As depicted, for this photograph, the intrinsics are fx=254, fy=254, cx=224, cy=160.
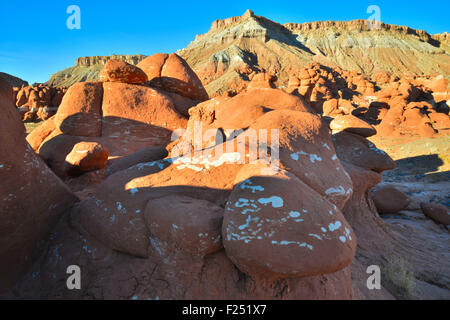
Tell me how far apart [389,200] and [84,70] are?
75.5 metres

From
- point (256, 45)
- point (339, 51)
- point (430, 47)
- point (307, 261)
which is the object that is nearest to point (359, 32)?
point (339, 51)

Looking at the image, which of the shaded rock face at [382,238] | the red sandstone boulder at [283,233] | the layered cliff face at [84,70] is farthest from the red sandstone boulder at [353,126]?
the layered cliff face at [84,70]

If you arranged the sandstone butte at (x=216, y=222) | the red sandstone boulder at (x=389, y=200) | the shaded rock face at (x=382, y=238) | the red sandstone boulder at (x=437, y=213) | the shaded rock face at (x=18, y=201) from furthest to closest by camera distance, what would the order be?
the red sandstone boulder at (x=389, y=200)
the red sandstone boulder at (x=437, y=213)
the shaded rock face at (x=382, y=238)
the shaded rock face at (x=18, y=201)
the sandstone butte at (x=216, y=222)

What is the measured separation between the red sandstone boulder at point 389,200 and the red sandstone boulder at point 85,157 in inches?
240

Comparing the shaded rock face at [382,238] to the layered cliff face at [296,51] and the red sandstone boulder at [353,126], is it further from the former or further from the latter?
the layered cliff face at [296,51]

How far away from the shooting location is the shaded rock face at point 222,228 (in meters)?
1.74

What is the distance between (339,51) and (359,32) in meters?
10.9

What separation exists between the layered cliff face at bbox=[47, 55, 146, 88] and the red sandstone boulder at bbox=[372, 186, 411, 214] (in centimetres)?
6554

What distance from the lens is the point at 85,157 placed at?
5098mm

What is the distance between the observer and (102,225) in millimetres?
2406

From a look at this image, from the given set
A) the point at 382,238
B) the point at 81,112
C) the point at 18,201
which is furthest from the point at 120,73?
the point at 382,238

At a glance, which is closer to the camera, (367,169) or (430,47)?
(367,169)

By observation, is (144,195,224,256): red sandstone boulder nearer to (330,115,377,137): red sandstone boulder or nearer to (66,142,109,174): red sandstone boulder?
(66,142,109,174): red sandstone boulder

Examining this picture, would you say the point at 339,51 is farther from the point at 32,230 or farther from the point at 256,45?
the point at 32,230
